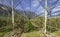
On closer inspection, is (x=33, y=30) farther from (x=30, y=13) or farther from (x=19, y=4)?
(x=19, y=4)

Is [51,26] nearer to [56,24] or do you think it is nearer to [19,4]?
[56,24]

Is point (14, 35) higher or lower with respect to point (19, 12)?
lower

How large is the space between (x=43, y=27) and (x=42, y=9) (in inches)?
19.0

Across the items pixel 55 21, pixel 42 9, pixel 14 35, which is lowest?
pixel 14 35

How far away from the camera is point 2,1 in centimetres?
517

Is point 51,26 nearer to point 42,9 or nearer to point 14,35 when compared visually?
point 42,9

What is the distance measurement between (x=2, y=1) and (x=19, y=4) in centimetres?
46

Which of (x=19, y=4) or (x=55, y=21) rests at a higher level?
(x=19, y=4)

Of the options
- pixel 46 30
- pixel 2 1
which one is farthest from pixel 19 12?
pixel 46 30

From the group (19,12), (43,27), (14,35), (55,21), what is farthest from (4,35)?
(55,21)

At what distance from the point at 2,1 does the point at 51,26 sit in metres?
1.47

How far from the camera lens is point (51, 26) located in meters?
5.09

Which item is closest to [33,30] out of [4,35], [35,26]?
[35,26]

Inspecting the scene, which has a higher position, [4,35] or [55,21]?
[55,21]
